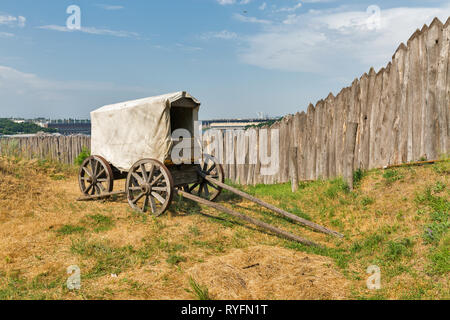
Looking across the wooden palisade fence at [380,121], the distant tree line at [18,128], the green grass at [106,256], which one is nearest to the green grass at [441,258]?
the wooden palisade fence at [380,121]

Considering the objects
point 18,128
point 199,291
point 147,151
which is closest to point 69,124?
point 18,128

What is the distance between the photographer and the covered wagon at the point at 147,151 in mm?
7141

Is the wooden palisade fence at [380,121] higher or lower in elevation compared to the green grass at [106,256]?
higher

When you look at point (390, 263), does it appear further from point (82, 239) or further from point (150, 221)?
point (82, 239)

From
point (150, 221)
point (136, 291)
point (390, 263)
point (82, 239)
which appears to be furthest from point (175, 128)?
point (390, 263)

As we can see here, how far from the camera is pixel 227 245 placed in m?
5.98

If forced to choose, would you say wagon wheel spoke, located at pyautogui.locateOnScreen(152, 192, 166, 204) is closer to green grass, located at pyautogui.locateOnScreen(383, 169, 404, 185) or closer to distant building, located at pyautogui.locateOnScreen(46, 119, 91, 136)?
green grass, located at pyautogui.locateOnScreen(383, 169, 404, 185)

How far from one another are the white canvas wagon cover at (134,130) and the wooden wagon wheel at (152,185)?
0.22 m

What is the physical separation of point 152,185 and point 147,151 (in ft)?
2.57

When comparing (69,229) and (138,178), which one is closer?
(69,229)

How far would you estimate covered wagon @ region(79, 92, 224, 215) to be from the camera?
714 centimetres

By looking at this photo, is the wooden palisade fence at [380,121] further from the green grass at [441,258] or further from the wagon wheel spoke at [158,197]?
the wagon wheel spoke at [158,197]

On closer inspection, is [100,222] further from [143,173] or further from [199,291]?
[199,291]
